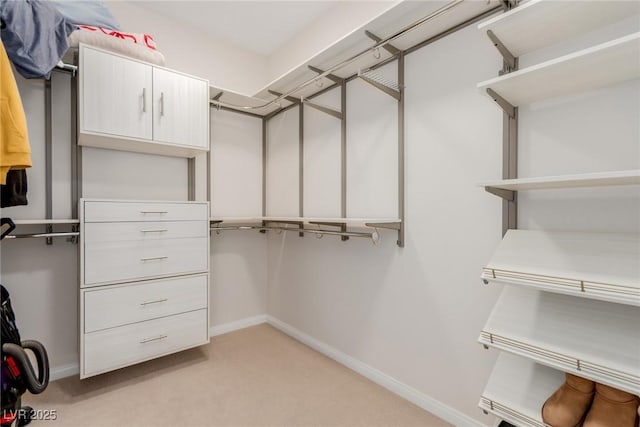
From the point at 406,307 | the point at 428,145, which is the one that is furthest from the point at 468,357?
the point at 428,145

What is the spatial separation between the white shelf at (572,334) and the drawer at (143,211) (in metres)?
1.97

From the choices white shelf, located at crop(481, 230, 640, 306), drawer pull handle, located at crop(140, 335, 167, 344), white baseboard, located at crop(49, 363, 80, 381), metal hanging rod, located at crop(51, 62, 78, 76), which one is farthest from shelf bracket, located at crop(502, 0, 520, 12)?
white baseboard, located at crop(49, 363, 80, 381)

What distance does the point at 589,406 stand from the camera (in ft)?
3.43

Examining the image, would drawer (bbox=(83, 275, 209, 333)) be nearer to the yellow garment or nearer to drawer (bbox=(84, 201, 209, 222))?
drawer (bbox=(84, 201, 209, 222))

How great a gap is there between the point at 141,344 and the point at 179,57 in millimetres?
2308

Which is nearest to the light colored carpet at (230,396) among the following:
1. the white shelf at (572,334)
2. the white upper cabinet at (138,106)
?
the white shelf at (572,334)

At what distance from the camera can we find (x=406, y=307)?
76.9 inches

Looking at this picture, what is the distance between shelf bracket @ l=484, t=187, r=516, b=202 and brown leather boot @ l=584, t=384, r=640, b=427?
0.76 m

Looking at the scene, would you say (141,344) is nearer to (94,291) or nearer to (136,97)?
(94,291)

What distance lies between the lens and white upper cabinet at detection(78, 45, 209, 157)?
1932mm

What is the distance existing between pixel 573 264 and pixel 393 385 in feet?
4.43

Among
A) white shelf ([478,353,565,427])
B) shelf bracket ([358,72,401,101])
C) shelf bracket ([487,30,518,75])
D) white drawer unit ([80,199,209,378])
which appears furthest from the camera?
white drawer unit ([80,199,209,378])

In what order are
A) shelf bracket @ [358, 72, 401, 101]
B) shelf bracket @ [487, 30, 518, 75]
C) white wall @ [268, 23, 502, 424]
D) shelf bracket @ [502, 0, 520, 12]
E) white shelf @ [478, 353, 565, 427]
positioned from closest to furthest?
white shelf @ [478, 353, 565, 427] → shelf bracket @ [487, 30, 518, 75] → shelf bracket @ [502, 0, 520, 12] → white wall @ [268, 23, 502, 424] → shelf bracket @ [358, 72, 401, 101]

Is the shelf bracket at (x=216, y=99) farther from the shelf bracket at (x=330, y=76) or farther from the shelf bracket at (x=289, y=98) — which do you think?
the shelf bracket at (x=330, y=76)
